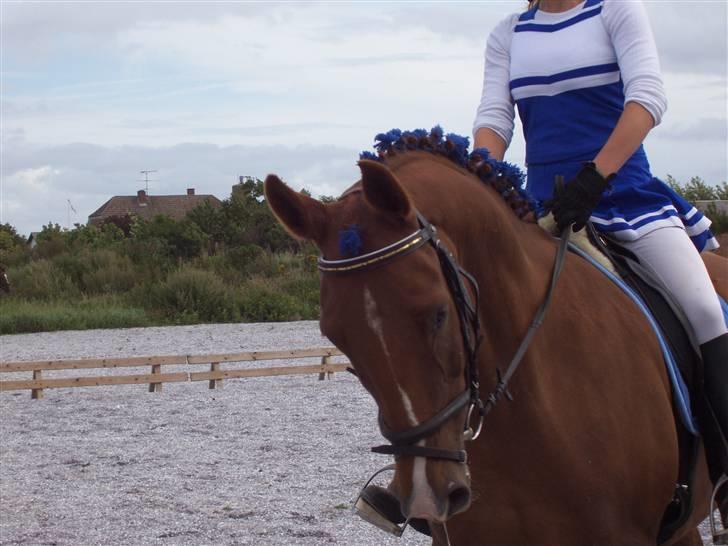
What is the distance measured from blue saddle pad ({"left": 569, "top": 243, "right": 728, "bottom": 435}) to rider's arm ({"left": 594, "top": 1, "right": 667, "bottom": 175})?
0.35 m

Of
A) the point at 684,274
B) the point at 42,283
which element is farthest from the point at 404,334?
the point at 42,283

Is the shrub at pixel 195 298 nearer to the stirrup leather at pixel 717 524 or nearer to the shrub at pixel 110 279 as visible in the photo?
the shrub at pixel 110 279

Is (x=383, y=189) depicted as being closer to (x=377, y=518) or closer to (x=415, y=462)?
(x=415, y=462)

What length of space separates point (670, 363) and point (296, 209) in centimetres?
152

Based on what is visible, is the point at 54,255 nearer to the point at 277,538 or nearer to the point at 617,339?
the point at 277,538

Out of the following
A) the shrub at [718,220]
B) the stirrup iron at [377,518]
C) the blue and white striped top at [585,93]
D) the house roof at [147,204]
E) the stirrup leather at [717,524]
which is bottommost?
the stirrup leather at [717,524]

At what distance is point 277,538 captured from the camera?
7.16 m

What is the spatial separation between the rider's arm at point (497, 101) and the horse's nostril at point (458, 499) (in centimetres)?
178

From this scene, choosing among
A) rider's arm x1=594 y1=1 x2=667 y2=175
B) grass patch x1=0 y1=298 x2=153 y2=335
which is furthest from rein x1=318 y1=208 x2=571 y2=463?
grass patch x1=0 y1=298 x2=153 y2=335

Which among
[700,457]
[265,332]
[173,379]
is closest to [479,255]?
[700,457]

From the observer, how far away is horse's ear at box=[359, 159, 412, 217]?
244cm

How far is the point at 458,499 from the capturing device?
2.44 metres

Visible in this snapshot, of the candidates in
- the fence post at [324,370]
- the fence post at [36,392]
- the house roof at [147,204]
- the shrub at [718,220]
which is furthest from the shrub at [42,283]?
the house roof at [147,204]

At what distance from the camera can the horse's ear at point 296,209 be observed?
2590 millimetres
